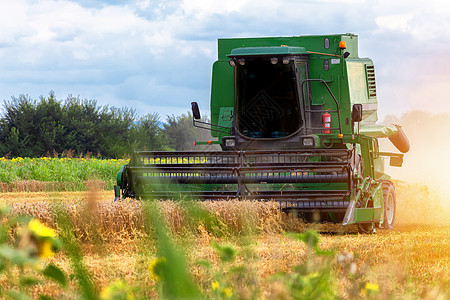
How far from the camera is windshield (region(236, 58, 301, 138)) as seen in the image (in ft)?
30.3

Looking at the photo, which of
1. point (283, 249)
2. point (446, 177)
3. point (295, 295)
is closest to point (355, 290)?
point (295, 295)

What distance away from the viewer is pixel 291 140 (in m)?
9.16

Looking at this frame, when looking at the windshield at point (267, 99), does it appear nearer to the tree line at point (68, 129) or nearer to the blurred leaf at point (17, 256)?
the blurred leaf at point (17, 256)

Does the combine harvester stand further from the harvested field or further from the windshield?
the harvested field

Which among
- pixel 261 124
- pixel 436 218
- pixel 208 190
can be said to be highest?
pixel 261 124

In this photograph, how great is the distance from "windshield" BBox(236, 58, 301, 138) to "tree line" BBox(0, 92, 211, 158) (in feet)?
82.7

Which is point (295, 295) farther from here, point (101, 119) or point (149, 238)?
point (101, 119)

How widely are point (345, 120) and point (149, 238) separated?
13.5 ft

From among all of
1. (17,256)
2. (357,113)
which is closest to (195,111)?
(357,113)

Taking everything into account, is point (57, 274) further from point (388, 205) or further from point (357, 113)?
point (388, 205)

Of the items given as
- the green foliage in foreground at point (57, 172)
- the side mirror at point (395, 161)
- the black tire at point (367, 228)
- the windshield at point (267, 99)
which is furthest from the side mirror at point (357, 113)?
the green foliage in foreground at point (57, 172)

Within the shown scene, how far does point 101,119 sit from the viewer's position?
38531 mm

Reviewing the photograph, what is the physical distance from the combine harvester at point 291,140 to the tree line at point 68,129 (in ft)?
82.1

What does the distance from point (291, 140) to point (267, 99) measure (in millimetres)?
720
